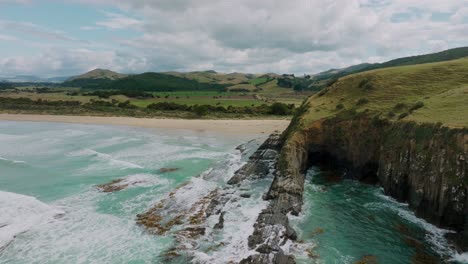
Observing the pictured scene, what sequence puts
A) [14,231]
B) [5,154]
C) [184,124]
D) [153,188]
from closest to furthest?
[14,231], [153,188], [5,154], [184,124]

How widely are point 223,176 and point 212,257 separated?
48.4 ft

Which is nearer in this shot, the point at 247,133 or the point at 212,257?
the point at 212,257

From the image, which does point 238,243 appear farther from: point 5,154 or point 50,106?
point 50,106

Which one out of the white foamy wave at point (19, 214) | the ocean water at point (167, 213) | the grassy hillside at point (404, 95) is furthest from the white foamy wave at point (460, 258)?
the white foamy wave at point (19, 214)

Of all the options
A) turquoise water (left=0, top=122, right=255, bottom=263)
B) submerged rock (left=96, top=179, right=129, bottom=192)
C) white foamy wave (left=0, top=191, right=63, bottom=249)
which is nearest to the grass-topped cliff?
turquoise water (left=0, top=122, right=255, bottom=263)

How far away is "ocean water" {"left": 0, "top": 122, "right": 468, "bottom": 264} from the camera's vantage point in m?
17.0

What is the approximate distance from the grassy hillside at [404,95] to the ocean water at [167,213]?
7630 mm

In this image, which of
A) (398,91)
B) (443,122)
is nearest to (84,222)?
(443,122)

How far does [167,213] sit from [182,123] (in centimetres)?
5375

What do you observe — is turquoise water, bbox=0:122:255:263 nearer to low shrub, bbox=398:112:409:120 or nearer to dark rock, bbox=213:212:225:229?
Answer: dark rock, bbox=213:212:225:229

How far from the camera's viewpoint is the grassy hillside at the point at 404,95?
2534 centimetres

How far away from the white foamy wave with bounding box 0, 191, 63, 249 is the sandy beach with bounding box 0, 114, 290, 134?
4153cm

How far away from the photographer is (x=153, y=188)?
2789cm

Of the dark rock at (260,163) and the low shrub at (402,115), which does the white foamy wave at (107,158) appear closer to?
the dark rock at (260,163)
